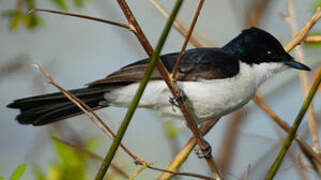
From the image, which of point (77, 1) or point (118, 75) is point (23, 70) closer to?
point (77, 1)

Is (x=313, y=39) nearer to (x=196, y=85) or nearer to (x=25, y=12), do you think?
(x=196, y=85)

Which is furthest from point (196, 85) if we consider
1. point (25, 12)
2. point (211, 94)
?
point (25, 12)

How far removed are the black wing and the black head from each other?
0.15 meters

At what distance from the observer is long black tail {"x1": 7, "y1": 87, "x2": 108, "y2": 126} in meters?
2.82

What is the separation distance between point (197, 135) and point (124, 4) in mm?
787

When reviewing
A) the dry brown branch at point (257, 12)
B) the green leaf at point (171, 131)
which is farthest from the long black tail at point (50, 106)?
the dry brown branch at point (257, 12)

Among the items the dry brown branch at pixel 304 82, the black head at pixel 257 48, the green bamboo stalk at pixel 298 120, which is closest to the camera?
the green bamboo stalk at pixel 298 120

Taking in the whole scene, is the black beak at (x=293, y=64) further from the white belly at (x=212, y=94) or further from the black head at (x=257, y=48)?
the white belly at (x=212, y=94)

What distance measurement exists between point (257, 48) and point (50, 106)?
1.37 metres

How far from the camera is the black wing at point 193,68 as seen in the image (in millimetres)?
2846

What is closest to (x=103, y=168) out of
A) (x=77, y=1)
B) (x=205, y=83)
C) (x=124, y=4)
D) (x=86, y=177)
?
(x=124, y=4)

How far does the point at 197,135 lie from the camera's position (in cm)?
210

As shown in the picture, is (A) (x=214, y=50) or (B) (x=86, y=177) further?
(A) (x=214, y=50)

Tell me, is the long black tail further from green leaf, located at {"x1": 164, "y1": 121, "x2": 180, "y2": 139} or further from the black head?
the black head
